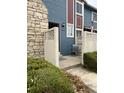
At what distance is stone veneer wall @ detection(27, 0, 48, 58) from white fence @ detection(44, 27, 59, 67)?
0.81ft

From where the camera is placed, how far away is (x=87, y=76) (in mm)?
9742

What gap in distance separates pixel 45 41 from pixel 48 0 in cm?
484

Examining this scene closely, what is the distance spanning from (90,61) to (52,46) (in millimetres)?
2496

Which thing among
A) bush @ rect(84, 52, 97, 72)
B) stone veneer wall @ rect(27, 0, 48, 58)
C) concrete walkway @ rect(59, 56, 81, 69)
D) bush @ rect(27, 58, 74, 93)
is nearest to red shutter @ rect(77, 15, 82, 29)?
concrete walkway @ rect(59, 56, 81, 69)

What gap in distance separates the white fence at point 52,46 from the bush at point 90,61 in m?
2.18

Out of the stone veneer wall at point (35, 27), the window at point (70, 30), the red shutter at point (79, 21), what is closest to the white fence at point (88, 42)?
the stone veneer wall at point (35, 27)

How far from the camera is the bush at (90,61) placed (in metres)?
10.8

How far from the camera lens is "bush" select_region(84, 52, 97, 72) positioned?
1085cm

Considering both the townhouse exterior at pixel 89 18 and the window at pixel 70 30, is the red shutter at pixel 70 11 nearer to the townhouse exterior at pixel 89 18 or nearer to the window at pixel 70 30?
the window at pixel 70 30
